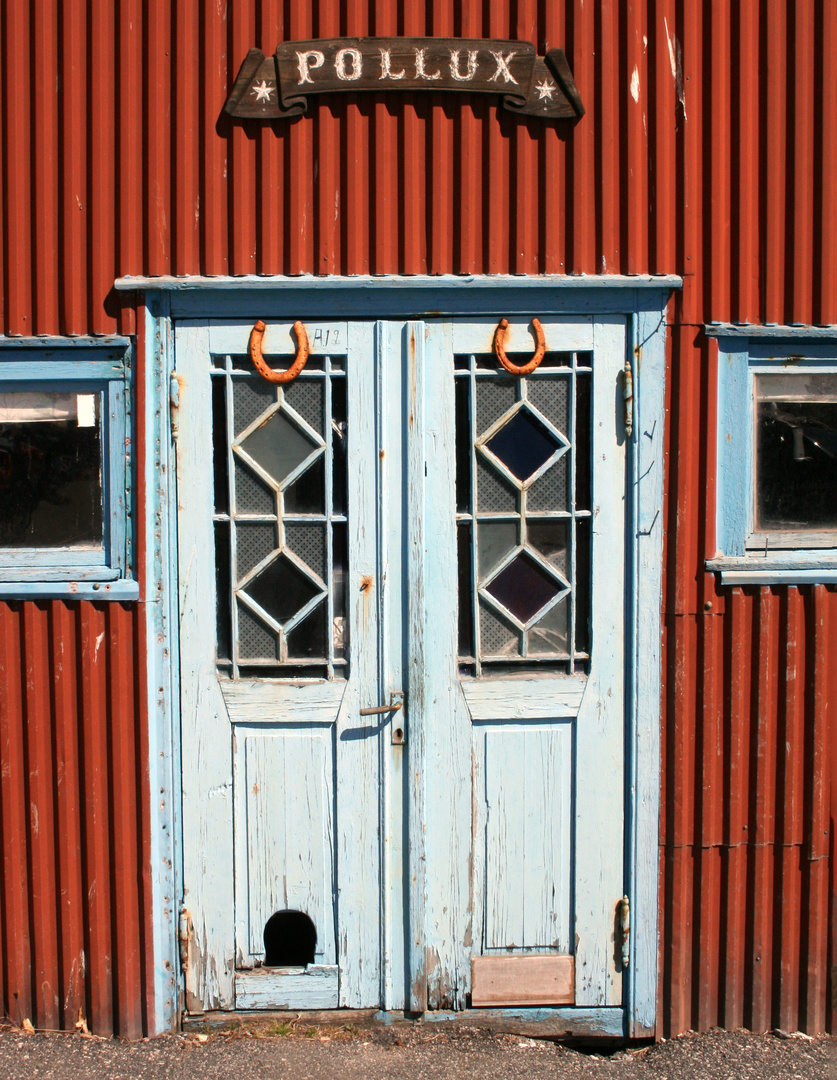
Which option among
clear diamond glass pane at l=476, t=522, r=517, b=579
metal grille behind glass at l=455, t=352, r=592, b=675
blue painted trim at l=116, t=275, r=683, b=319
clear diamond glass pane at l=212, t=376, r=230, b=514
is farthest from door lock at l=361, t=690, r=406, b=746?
blue painted trim at l=116, t=275, r=683, b=319

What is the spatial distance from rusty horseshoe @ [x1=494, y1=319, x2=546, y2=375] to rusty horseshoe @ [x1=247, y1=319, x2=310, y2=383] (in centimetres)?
71

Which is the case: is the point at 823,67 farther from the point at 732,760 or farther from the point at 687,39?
the point at 732,760

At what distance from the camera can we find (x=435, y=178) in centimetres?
288

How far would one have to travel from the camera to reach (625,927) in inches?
118

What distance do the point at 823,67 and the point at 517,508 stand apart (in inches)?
78.3

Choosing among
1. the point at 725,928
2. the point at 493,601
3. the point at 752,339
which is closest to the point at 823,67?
the point at 752,339

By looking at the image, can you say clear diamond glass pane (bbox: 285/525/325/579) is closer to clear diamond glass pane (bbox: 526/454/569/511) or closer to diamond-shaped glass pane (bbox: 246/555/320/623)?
diamond-shaped glass pane (bbox: 246/555/320/623)

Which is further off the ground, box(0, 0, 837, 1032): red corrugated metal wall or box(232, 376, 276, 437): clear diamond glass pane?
box(0, 0, 837, 1032): red corrugated metal wall

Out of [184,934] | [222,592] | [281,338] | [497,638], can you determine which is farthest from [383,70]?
[184,934]

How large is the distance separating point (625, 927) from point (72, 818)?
2167 mm

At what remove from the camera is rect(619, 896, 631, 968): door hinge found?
9.85 feet

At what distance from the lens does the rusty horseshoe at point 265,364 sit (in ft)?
9.50

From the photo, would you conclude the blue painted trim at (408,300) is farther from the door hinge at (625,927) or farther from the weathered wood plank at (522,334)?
the door hinge at (625,927)

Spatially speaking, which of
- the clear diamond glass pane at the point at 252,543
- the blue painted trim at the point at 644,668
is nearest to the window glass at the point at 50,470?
the clear diamond glass pane at the point at 252,543
